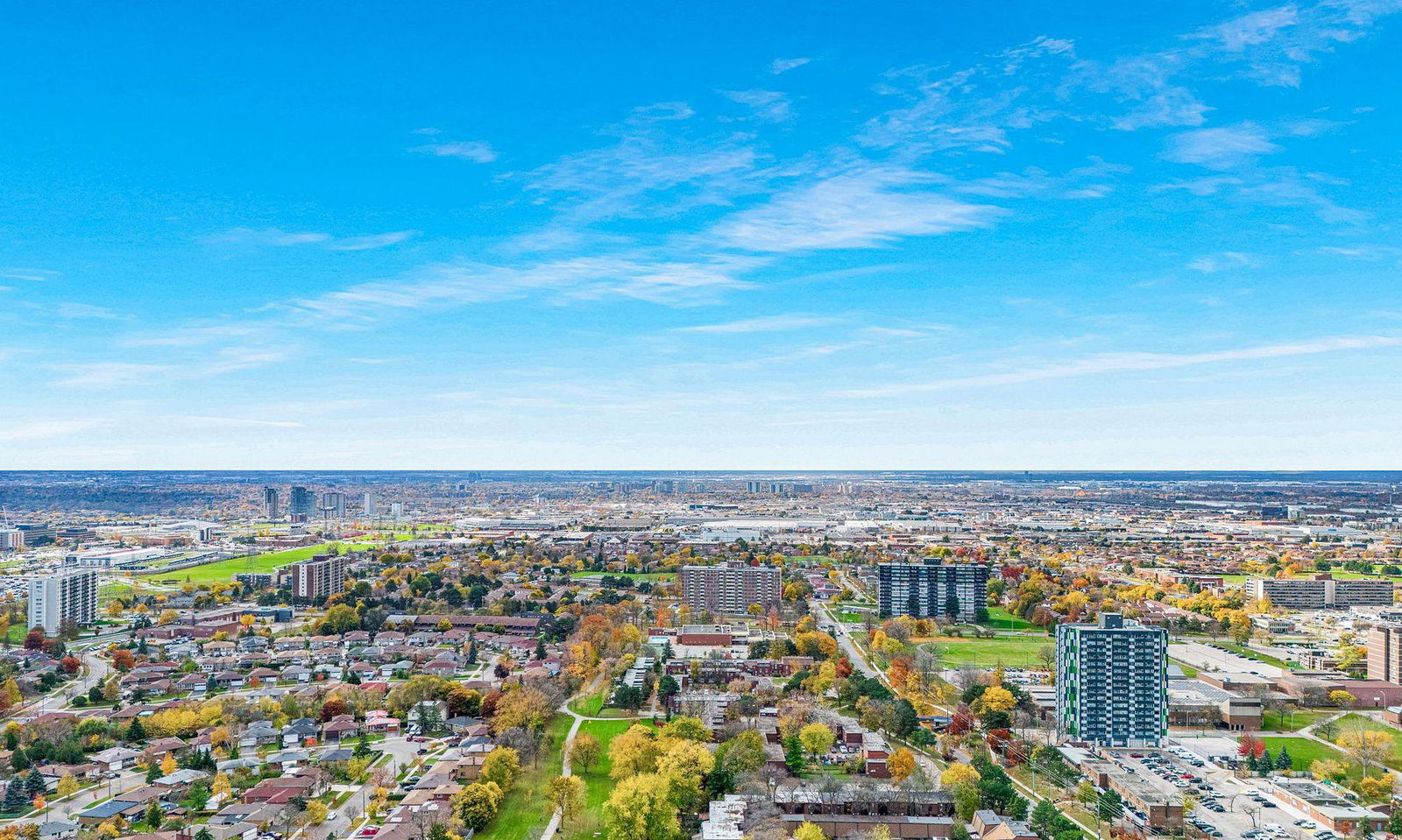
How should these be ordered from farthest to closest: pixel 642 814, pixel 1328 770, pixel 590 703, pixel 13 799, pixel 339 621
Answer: pixel 339 621
pixel 590 703
pixel 1328 770
pixel 13 799
pixel 642 814

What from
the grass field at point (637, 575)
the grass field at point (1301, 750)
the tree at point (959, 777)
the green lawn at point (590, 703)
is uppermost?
the tree at point (959, 777)

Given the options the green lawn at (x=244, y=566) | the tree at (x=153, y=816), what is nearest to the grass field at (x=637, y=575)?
the green lawn at (x=244, y=566)

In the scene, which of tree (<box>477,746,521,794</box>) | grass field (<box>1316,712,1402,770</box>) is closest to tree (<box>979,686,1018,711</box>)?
grass field (<box>1316,712,1402,770</box>)

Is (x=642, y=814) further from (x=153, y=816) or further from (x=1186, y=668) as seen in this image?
(x=1186, y=668)

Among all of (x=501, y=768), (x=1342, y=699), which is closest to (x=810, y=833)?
(x=501, y=768)

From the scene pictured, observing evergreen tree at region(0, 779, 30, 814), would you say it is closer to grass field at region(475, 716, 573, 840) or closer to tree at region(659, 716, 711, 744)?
grass field at region(475, 716, 573, 840)

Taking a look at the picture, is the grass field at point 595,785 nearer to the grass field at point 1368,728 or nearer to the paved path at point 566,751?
the paved path at point 566,751
